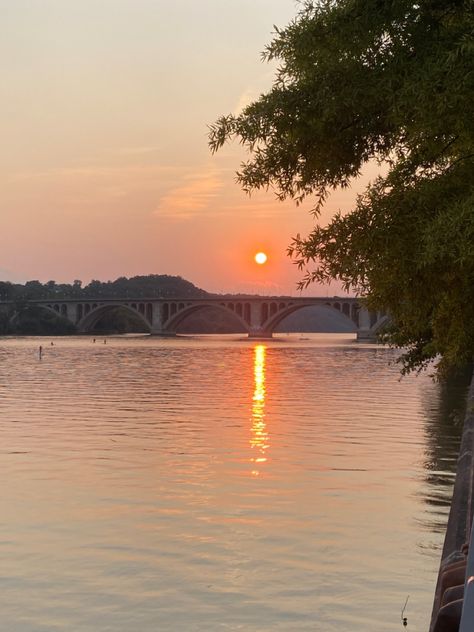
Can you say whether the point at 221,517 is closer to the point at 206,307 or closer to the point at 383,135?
the point at 383,135

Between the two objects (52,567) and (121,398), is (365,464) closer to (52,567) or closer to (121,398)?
(52,567)

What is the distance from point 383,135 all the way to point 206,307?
166 meters

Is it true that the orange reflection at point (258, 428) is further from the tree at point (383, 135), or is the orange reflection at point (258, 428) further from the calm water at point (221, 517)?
the tree at point (383, 135)

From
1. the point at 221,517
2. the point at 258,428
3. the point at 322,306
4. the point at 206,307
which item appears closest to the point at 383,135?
the point at 221,517

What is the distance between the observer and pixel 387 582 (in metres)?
15.4

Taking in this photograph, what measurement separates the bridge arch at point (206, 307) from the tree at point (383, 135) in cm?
15649

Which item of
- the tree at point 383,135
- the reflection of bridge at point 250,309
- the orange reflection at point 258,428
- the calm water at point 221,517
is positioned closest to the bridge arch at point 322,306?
the reflection of bridge at point 250,309

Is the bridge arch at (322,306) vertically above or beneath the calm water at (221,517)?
above

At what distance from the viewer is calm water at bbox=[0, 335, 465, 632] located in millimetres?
14062

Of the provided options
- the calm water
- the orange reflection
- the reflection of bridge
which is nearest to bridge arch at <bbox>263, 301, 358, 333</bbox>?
the reflection of bridge

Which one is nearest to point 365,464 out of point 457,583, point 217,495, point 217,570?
point 217,495

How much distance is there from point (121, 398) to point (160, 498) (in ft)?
97.9

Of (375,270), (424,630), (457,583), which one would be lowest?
(424,630)

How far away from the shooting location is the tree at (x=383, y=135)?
12.8m
